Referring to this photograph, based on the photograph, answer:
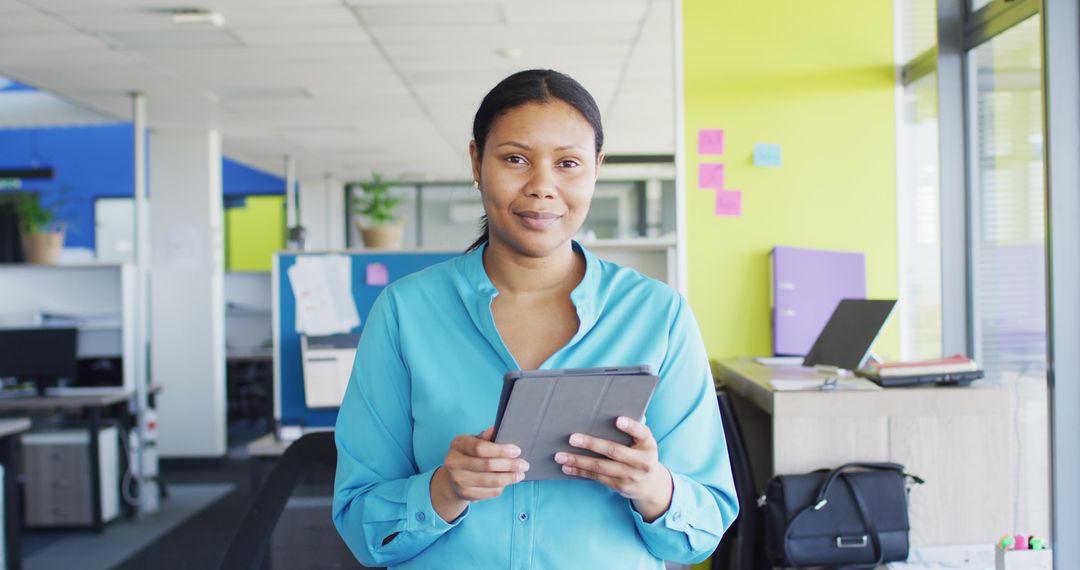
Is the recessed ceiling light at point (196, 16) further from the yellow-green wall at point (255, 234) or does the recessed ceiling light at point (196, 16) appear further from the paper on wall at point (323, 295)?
the yellow-green wall at point (255, 234)

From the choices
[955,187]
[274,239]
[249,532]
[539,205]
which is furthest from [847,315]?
[274,239]

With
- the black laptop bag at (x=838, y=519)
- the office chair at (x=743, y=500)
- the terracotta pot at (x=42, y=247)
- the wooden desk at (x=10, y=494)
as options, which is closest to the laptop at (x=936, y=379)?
the black laptop bag at (x=838, y=519)

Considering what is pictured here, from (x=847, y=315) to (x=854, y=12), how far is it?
4.50 feet

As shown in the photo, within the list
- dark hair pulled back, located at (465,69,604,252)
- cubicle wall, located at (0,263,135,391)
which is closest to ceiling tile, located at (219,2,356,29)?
cubicle wall, located at (0,263,135,391)

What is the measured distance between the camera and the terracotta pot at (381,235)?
12.6ft

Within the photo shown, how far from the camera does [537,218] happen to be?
117 cm

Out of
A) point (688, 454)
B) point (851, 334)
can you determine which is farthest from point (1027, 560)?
point (688, 454)

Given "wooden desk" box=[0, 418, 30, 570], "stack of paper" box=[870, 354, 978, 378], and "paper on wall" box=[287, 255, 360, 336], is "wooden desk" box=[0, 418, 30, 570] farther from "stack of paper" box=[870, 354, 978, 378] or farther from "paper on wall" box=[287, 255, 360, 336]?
"stack of paper" box=[870, 354, 978, 378]

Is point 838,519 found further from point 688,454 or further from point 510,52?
point 510,52

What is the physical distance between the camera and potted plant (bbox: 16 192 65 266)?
5.62 metres

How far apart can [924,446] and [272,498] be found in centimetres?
181

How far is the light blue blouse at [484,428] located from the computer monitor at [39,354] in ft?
16.3

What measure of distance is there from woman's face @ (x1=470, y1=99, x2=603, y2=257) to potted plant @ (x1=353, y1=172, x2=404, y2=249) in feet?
8.74

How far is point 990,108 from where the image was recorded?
312cm
